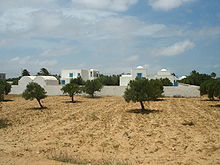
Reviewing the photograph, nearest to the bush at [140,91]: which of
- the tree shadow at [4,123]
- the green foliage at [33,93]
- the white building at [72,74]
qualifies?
the green foliage at [33,93]

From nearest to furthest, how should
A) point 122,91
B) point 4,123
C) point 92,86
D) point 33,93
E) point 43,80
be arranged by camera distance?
1. point 4,123
2. point 33,93
3. point 92,86
4. point 122,91
5. point 43,80

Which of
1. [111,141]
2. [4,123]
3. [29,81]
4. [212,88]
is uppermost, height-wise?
[29,81]

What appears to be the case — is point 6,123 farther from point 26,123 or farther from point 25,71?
point 25,71

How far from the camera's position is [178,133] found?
1423 cm

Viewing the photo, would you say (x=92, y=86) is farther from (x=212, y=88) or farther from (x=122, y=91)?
(x=212, y=88)

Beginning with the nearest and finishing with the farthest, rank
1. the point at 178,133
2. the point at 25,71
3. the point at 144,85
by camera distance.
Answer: the point at 178,133, the point at 144,85, the point at 25,71

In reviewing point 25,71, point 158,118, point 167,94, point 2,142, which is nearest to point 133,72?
point 167,94

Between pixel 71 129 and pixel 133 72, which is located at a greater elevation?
pixel 133 72

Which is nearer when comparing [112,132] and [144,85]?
[112,132]

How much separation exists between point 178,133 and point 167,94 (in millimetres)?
27878

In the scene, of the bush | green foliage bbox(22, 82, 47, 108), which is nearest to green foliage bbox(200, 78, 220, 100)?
the bush

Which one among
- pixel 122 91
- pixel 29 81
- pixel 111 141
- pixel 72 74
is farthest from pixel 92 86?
pixel 111 141

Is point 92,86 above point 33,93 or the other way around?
above

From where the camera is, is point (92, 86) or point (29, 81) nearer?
point (92, 86)
